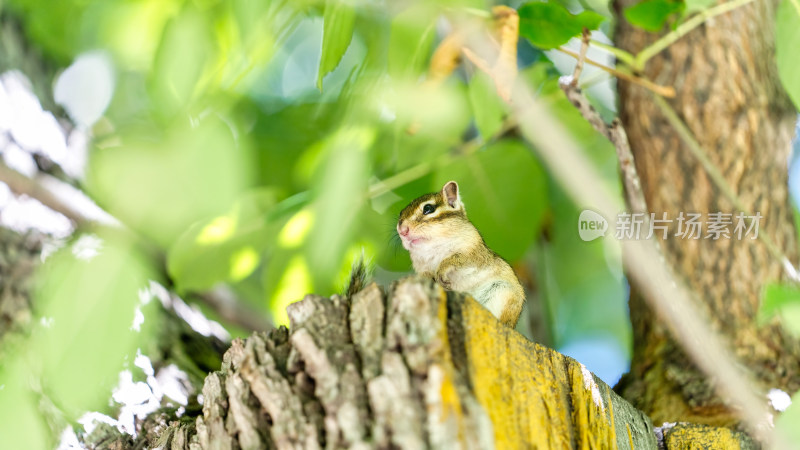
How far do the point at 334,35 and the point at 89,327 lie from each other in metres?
0.62

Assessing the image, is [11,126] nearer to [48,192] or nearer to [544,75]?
[48,192]

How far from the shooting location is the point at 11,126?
1893mm

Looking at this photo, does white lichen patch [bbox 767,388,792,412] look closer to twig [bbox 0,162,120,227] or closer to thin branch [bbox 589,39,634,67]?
thin branch [bbox 589,39,634,67]

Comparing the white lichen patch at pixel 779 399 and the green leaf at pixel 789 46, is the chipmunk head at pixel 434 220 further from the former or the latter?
the white lichen patch at pixel 779 399

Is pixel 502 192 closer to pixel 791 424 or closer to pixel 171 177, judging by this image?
pixel 171 177

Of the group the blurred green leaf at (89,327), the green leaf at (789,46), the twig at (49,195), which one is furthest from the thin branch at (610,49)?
the twig at (49,195)

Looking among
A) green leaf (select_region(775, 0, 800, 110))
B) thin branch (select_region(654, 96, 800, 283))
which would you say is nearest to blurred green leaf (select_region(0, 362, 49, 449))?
green leaf (select_region(775, 0, 800, 110))

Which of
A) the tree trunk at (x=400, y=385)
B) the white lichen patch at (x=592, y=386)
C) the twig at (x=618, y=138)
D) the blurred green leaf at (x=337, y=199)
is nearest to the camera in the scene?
the tree trunk at (x=400, y=385)

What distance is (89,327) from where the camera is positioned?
1274 millimetres

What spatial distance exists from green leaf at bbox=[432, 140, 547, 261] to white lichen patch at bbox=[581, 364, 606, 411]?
1.90 feet

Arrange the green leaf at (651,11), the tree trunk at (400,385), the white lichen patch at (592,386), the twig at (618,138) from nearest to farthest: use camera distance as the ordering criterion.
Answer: the tree trunk at (400,385)
the white lichen patch at (592,386)
the green leaf at (651,11)
the twig at (618,138)

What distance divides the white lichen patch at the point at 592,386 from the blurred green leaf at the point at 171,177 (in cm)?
70

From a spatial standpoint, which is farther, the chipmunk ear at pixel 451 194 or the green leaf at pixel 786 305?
the chipmunk ear at pixel 451 194

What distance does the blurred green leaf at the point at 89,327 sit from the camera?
126 cm
